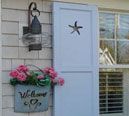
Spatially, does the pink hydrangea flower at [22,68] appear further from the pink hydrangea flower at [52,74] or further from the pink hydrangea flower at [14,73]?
the pink hydrangea flower at [52,74]

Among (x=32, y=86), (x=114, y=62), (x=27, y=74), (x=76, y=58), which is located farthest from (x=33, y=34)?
(x=114, y=62)

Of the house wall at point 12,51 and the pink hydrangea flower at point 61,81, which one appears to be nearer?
the house wall at point 12,51

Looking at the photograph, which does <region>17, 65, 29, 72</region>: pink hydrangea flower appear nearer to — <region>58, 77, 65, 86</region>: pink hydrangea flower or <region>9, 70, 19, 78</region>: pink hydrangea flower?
<region>9, 70, 19, 78</region>: pink hydrangea flower

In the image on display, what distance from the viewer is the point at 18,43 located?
14.0 feet

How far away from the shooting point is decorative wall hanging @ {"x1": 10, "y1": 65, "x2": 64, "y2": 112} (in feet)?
13.7

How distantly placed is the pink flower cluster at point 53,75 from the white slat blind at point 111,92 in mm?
663

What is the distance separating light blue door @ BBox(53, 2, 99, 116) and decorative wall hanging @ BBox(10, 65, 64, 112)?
0.12 meters

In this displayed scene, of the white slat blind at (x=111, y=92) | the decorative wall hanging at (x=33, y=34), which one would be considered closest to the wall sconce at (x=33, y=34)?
the decorative wall hanging at (x=33, y=34)

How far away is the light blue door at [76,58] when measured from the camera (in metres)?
4.45

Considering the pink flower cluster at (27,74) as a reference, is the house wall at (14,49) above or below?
above

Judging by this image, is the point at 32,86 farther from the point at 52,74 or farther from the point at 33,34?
the point at 33,34

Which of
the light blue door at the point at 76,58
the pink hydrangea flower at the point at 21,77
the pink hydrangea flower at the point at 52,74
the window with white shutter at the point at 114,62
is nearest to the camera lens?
the pink hydrangea flower at the point at 21,77

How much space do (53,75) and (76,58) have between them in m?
0.37

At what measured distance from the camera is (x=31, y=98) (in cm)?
427
